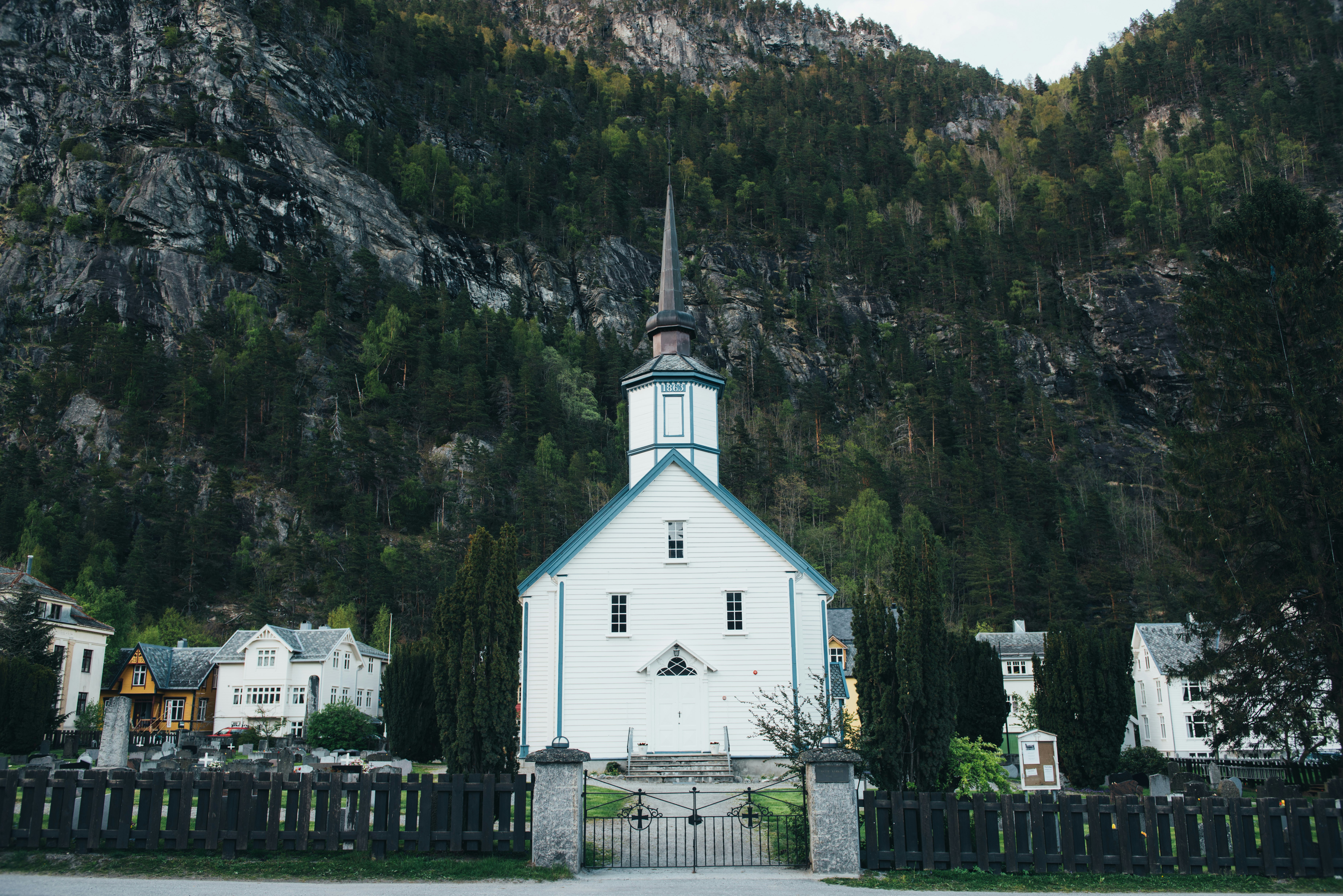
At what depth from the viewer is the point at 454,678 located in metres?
17.3

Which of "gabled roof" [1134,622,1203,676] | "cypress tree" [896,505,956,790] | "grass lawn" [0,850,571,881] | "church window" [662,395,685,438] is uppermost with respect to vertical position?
"church window" [662,395,685,438]

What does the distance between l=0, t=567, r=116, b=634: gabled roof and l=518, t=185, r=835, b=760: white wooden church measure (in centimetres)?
3031

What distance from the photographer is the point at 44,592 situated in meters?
45.7

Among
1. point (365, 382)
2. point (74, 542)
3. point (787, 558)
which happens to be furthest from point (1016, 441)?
point (74, 542)

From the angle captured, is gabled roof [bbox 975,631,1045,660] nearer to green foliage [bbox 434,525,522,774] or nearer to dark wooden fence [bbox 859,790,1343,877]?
green foliage [bbox 434,525,522,774]

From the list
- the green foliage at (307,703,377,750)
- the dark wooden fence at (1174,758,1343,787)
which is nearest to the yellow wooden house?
the green foliage at (307,703,377,750)

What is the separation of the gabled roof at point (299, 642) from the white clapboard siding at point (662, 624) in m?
33.1

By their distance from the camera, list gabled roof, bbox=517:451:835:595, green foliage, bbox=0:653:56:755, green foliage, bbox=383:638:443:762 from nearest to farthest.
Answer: gabled roof, bbox=517:451:835:595 < green foliage, bbox=383:638:443:762 < green foliage, bbox=0:653:56:755

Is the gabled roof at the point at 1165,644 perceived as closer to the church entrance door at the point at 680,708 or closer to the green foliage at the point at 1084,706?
the green foliage at the point at 1084,706

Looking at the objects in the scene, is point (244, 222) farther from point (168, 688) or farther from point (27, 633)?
point (27, 633)

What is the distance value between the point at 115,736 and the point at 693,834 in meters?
17.8

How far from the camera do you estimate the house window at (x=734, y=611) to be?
26672mm

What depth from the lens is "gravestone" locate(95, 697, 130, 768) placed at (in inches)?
915

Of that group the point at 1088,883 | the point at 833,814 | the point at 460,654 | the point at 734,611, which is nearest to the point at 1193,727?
the point at 734,611
